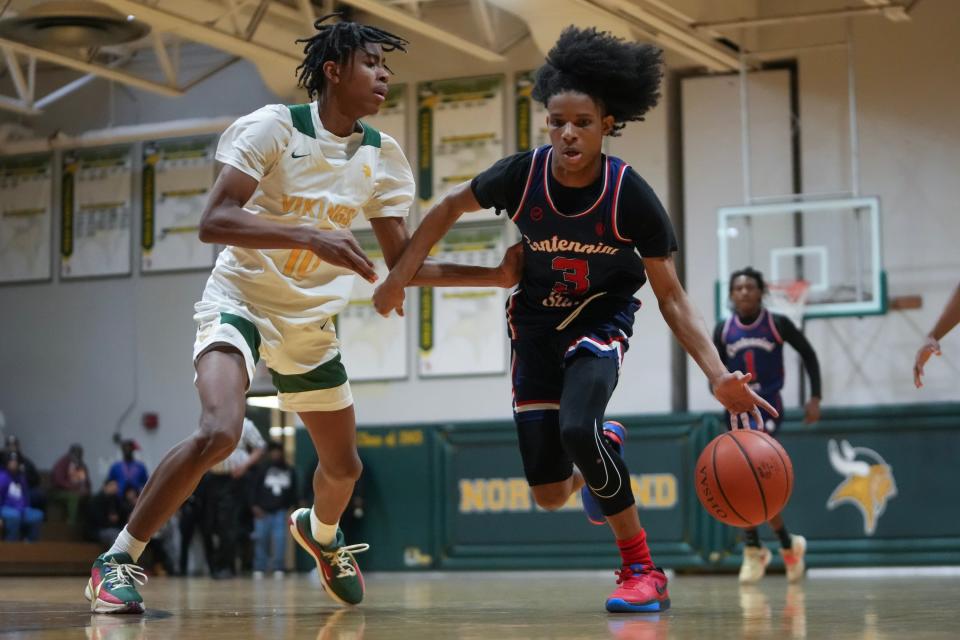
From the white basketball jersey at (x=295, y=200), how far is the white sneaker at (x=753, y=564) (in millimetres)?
4938

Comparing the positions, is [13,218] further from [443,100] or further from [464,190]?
[464,190]

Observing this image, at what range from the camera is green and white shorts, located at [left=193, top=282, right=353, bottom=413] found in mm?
4941

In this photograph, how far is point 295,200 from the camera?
16.9 ft

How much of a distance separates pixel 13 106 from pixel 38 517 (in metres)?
4.58

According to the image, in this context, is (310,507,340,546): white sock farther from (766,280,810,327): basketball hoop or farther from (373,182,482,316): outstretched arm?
(766,280,810,327): basketball hoop

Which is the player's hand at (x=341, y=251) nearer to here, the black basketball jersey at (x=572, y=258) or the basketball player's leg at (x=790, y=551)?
the black basketball jersey at (x=572, y=258)

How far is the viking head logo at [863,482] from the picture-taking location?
1159 centimetres

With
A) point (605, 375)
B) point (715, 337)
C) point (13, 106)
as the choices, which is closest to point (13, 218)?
point (13, 106)

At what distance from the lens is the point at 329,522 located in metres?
5.55

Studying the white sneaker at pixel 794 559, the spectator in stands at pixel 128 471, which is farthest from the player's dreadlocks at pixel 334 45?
the spectator in stands at pixel 128 471

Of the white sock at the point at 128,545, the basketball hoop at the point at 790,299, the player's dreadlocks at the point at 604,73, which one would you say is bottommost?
the white sock at the point at 128,545

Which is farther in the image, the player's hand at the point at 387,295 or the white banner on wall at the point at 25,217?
the white banner on wall at the point at 25,217

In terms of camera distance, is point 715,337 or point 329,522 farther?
point 715,337

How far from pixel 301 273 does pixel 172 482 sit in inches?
39.0
